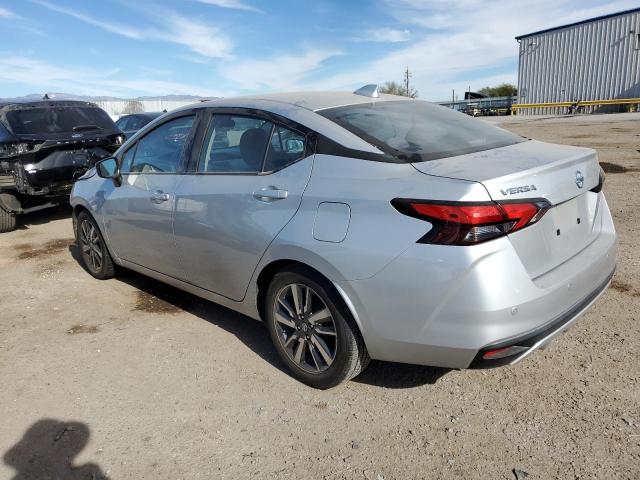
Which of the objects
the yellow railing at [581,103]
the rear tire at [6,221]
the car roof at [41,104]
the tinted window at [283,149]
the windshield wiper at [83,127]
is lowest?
the yellow railing at [581,103]

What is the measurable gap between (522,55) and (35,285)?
47281mm

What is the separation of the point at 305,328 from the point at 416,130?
1.32m

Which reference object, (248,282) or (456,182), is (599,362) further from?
(248,282)

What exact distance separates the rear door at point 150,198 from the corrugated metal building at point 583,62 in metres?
40.9

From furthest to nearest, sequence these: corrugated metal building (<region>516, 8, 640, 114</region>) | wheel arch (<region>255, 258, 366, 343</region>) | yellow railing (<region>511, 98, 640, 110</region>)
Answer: corrugated metal building (<region>516, 8, 640, 114</region>) → yellow railing (<region>511, 98, 640, 110</region>) → wheel arch (<region>255, 258, 366, 343</region>)

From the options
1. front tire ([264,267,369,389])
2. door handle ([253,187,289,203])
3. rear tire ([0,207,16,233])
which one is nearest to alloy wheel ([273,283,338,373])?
front tire ([264,267,369,389])

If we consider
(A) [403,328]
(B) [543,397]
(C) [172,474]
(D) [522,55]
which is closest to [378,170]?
(A) [403,328]

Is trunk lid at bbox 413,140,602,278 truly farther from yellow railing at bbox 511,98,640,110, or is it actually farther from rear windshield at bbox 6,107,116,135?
yellow railing at bbox 511,98,640,110

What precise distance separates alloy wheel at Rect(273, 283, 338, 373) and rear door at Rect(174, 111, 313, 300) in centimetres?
31

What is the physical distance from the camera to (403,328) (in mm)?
2455

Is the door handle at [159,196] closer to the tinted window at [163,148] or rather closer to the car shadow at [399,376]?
the tinted window at [163,148]

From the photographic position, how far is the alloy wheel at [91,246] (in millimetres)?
4961

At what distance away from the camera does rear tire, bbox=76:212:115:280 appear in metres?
4.89

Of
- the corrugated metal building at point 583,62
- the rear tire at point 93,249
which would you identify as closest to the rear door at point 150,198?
the rear tire at point 93,249
